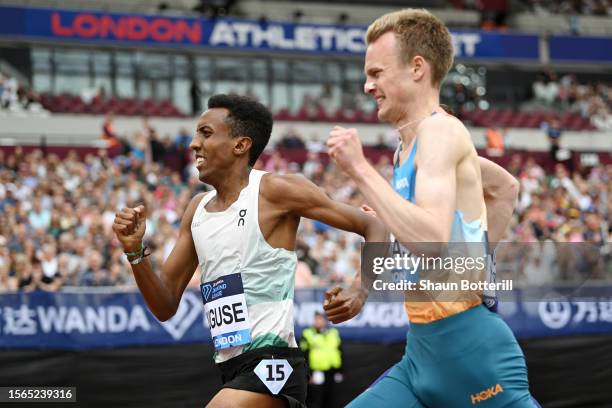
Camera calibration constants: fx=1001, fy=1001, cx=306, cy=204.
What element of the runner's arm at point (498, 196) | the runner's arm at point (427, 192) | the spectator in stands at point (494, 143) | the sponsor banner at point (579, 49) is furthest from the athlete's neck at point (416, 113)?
the sponsor banner at point (579, 49)

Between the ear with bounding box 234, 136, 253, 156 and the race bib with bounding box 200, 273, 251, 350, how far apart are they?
2.22ft

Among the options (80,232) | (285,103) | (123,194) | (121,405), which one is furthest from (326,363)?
(285,103)

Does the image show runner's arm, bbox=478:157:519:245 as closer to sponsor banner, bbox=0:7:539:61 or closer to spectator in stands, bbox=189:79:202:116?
spectator in stands, bbox=189:79:202:116

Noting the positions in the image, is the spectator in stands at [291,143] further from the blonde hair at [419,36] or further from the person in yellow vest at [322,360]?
the blonde hair at [419,36]

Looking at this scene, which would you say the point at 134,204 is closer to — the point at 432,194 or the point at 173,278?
the point at 173,278

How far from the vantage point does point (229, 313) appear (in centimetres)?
494

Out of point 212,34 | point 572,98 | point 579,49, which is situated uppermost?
point 212,34

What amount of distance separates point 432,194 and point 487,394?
0.85 m

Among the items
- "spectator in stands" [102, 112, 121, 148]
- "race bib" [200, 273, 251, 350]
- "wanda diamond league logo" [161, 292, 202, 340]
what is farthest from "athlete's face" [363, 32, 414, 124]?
"spectator in stands" [102, 112, 121, 148]

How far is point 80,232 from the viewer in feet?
47.4

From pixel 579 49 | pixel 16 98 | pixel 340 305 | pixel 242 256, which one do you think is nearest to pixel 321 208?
pixel 242 256

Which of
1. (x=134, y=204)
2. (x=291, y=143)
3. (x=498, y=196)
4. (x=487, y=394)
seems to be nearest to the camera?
(x=487, y=394)

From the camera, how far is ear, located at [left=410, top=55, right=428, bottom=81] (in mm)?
4102

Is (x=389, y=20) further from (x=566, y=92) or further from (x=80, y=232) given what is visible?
(x=566, y=92)
